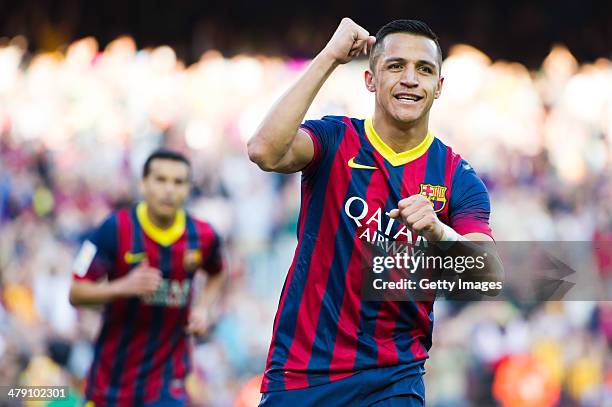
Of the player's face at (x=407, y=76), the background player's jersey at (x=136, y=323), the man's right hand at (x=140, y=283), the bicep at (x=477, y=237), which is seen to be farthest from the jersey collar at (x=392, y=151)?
the background player's jersey at (x=136, y=323)

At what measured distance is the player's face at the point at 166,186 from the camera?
678 centimetres

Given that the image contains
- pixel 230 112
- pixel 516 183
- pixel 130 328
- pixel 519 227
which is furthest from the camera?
pixel 230 112

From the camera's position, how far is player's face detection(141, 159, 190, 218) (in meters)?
6.78

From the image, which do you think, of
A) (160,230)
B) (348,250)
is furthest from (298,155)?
(160,230)

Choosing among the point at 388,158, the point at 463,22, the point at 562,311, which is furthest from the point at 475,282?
the point at 463,22

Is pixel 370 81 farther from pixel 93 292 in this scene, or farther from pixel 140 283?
pixel 93 292

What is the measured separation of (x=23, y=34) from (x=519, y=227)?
9717mm

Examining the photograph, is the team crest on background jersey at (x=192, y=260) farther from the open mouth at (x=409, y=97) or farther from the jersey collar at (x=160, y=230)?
the open mouth at (x=409, y=97)

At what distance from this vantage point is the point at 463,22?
18.1 meters

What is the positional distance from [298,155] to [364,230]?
41 cm

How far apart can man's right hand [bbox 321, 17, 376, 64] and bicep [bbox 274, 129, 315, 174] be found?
317mm

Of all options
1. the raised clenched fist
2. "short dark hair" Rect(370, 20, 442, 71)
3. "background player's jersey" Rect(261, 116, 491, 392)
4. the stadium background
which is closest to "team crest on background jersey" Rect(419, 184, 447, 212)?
"background player's jersey" Rect(261, 116, 491, 392)

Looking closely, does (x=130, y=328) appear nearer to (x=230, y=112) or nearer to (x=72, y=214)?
(x=72, y=214)

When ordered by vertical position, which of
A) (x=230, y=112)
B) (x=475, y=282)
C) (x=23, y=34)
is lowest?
(x=475, y=282)
